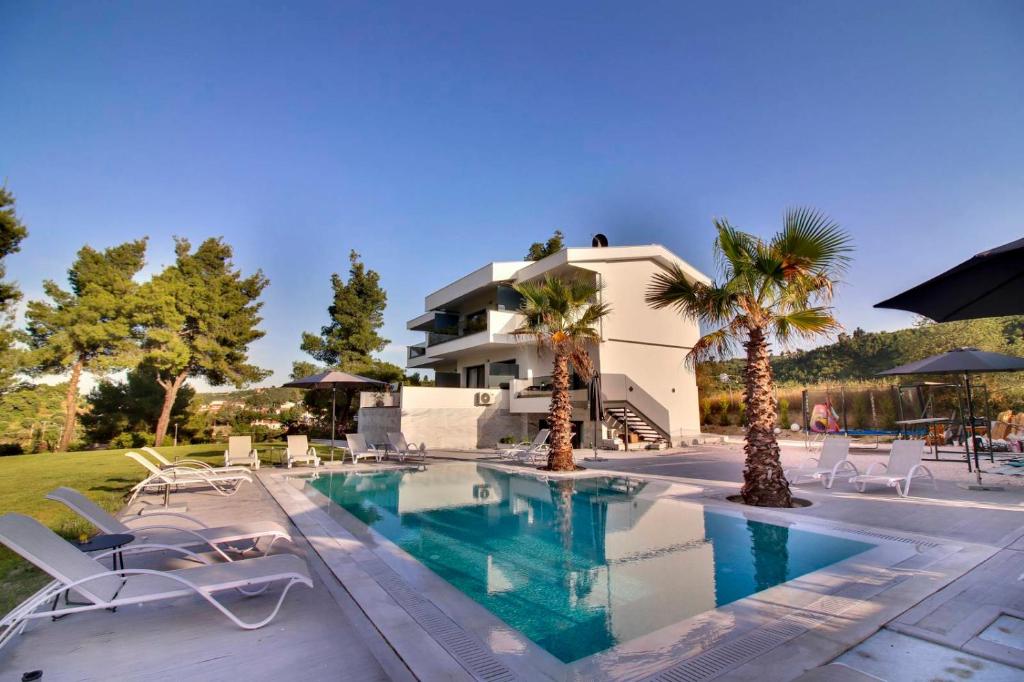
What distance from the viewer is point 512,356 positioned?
25703 mm

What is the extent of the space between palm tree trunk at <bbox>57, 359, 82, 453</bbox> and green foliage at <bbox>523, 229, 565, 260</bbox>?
29.1m

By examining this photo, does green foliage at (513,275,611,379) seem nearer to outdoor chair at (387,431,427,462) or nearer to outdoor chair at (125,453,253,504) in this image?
outdoor chair at (387,431,427,462)

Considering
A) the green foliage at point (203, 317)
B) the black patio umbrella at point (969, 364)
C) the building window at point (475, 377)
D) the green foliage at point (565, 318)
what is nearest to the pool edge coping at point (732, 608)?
the black patio umbrella at point (969, 364)

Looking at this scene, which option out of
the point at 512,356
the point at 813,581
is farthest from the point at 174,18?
the point at 512,356

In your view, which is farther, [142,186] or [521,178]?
[521,178]

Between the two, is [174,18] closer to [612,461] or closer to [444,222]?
[444,222]

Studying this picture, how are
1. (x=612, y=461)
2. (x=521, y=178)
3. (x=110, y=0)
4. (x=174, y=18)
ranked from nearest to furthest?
(x=110, y=0)
(x=174, y=18)
(x=612, y=461)
(x=521, y=178)

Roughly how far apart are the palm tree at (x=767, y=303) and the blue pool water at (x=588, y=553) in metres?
1.38

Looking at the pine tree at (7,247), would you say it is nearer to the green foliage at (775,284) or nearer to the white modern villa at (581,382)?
the white modern villa at (581,382)

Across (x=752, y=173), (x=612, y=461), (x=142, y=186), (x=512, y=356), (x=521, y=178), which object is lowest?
(x=612, y=461)

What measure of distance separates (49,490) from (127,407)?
2500cm

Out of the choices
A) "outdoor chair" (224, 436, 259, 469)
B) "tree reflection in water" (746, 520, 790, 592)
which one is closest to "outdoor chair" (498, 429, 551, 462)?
"outdoor chair" (224, 436, 259, 469)

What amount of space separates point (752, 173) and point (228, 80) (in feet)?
60.2

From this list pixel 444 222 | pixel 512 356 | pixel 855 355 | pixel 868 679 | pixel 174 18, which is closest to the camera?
pixel 868 679
